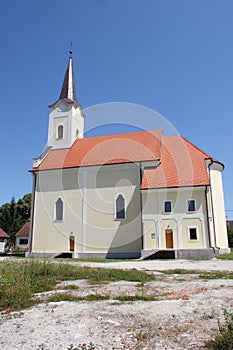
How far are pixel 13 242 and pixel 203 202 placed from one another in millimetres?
35491

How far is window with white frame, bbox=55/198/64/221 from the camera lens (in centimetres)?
2883

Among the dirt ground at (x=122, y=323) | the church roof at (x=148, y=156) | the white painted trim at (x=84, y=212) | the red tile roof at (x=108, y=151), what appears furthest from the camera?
the red tile roof at (x=108, y=151)

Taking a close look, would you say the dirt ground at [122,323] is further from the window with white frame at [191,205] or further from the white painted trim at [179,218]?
the window with white frame at [191,205]

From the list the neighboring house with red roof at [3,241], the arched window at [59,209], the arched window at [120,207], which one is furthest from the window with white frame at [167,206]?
the neighboring house with red roof at [3,241]

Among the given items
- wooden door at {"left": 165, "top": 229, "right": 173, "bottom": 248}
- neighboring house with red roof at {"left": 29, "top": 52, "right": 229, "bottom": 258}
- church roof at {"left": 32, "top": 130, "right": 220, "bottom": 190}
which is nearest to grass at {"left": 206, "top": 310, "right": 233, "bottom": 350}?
neighboring house with red roof at {"left": 29, "top": 52, "right": 229, "bottom": 258}

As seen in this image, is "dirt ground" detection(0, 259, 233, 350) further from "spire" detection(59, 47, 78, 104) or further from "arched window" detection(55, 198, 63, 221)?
"spire" detection(59, 47, 78, 104)

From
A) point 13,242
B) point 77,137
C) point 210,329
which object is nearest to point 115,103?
point 77,137

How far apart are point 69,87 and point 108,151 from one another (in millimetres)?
11078

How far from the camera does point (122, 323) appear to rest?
195 inches

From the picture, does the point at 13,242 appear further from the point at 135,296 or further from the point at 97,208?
the point at 135,296

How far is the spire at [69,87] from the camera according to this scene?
34.9m

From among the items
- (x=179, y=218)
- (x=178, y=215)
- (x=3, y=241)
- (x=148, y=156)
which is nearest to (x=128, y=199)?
(x=148, y=156)

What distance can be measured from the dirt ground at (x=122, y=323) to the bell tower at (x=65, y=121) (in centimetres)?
2714

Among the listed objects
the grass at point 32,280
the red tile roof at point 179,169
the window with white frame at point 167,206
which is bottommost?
the grass at point 32,280
